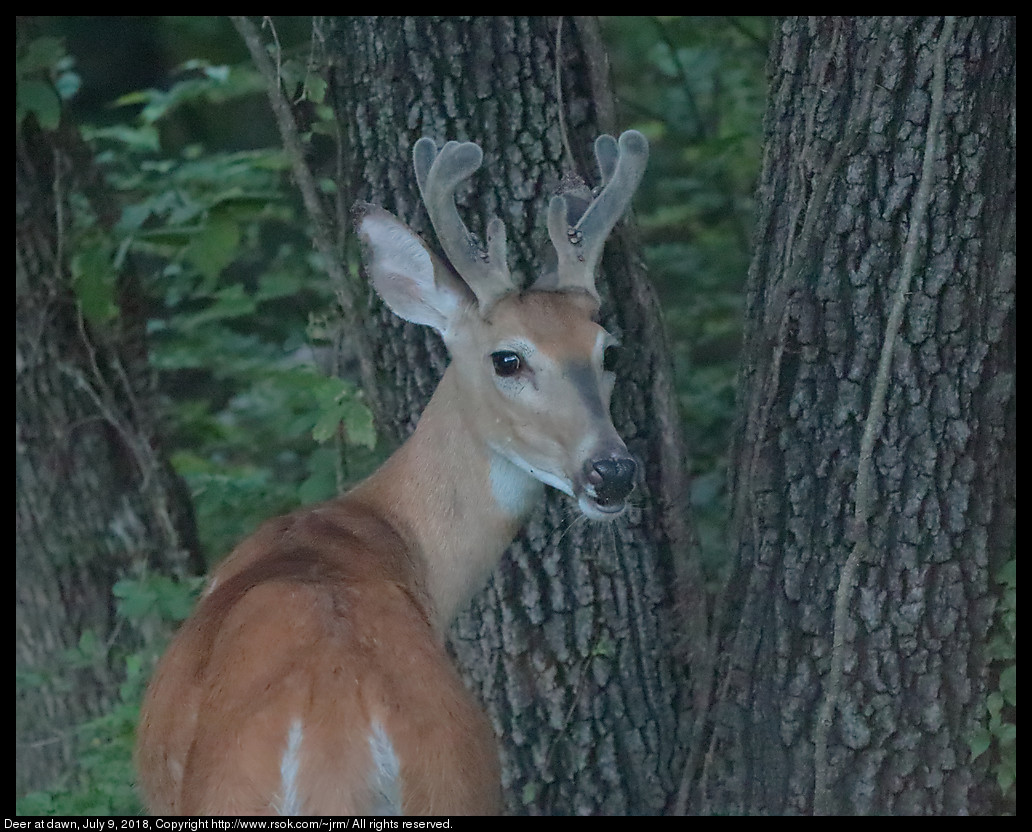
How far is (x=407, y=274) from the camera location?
3.58 meters

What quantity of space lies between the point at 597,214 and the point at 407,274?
1.78ft

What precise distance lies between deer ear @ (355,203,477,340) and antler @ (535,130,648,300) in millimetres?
253

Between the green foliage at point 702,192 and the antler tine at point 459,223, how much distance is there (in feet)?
7.03

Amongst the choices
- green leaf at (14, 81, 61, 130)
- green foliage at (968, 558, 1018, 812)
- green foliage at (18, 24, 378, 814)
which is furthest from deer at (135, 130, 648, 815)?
green leaf at (14, 81, 61, 130)

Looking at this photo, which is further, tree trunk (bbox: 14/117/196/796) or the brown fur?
tree trunk (bbox: 14/117/196/796)

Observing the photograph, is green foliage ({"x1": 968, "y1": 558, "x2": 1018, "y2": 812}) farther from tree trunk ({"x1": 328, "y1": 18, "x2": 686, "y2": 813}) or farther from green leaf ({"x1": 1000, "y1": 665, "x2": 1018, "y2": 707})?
tree trunk ({"x1": 328, "y1": 18, "x2": 686, "y2": 813})

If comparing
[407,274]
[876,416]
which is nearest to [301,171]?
[407,274]

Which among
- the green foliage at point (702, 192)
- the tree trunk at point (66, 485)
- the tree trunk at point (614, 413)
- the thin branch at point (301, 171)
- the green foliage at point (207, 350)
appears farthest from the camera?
the green foliage at point (702, 192)

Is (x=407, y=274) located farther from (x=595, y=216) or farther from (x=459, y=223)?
(x=595, y=216)

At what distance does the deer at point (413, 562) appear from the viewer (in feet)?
8.38

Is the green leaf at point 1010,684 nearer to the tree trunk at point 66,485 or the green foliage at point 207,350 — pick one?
the green foliage at point 207,350

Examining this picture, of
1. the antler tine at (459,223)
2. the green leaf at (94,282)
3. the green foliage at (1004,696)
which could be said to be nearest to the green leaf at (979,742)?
the green foliage at (1004,696)

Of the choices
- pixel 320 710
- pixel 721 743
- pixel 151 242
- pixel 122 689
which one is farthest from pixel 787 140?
pixel 122 689

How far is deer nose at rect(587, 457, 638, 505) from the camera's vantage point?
10.3ft
